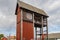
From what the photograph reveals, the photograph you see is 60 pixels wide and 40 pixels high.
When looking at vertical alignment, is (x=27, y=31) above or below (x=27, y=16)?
below

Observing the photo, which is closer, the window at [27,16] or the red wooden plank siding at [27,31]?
the red wooden plank siding at [27,31]

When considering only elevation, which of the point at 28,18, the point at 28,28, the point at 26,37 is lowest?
the point at 26,37

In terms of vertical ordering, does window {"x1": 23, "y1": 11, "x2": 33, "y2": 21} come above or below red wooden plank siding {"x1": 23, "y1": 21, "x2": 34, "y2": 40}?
above

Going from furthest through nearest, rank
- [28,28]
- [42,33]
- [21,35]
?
[42,33]
[28,28]
[21,35]

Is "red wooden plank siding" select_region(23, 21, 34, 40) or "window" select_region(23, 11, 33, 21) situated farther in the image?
"window" select_region(23, 11, 33, 21)

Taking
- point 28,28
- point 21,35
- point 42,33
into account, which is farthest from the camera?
point 42,33

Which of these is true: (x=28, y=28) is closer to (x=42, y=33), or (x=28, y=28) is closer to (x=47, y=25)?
(x=42, y=33)

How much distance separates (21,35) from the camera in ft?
67.4

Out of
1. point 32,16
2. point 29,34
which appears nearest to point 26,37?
point 29,34

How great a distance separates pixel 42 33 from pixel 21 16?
6.17m

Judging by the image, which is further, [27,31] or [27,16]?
[27,16]

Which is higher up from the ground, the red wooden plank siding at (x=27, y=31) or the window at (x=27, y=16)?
the window at (x=27, y=16)

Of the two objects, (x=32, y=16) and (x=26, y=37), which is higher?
(x=32, y=16)

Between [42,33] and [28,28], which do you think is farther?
[42,33]
